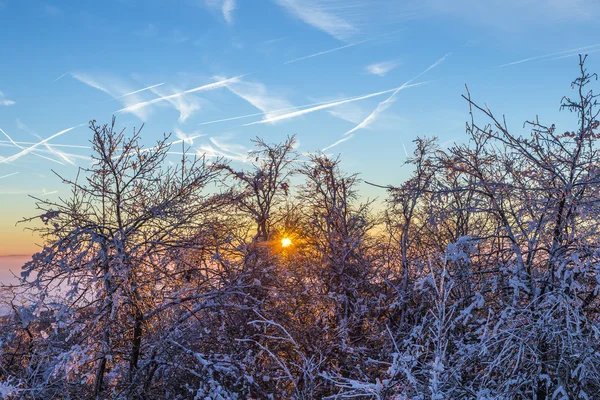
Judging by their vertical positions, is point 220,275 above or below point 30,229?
below

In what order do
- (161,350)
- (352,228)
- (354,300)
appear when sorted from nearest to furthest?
1. (161,350)
2. (354,300)
3. (352,228)

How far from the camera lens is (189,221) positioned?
951 centimetres

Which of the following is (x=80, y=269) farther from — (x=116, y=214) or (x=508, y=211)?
(x=508, y=211)

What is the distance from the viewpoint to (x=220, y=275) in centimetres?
980

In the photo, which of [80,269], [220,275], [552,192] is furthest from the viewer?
[220,275]

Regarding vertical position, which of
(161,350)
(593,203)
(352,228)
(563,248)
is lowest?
(161,350)

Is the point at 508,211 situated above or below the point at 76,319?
above

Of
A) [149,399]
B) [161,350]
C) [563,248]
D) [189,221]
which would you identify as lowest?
[149,399]

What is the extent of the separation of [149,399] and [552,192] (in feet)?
23.9

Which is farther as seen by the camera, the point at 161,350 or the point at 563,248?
the point at 161,350

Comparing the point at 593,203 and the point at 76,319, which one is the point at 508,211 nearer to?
the point at 593,203

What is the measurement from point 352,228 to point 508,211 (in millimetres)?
10230

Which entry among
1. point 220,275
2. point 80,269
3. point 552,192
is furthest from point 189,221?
point 552,192

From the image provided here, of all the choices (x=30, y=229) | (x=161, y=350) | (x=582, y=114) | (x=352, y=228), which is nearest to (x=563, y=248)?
(x=582, y=114)
